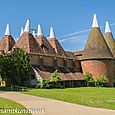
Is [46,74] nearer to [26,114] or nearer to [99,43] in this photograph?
[99,43]

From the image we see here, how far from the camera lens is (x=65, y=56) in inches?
2183

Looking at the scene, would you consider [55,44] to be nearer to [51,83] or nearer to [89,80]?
[89,80]

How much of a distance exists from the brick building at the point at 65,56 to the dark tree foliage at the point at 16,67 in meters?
3.81

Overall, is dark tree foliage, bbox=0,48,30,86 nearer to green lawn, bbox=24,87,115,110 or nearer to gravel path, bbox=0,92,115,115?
green lawn, bbox=24,87,115,110

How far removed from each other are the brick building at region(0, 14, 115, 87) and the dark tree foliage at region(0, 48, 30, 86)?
381cm

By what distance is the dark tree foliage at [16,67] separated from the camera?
41.0m

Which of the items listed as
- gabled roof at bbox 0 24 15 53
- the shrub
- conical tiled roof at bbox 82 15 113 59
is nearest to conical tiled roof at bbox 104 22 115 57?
conical tiled roof at bbox 82 15 113 59

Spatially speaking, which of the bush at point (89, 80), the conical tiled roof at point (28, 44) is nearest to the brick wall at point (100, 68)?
the bush at point (89, 80)

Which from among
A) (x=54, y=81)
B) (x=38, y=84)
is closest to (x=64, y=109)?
(x=38, y=84)

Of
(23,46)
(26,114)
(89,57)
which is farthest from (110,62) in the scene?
(26,114)

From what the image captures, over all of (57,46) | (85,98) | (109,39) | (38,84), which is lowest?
(85,98)

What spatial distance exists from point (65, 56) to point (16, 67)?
639 inches

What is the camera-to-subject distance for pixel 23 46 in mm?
47656

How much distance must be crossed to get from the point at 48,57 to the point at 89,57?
888cm
